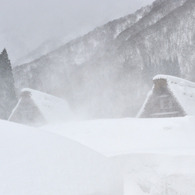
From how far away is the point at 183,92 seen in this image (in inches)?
605

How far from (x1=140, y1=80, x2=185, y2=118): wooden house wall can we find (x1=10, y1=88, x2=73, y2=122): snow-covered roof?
8.15 meters

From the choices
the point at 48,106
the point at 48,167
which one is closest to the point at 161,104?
the point at 48,106

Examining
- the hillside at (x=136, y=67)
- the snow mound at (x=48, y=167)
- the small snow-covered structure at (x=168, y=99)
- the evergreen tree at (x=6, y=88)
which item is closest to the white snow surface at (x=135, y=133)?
the small snow-covered structure at (x=168, y=99)

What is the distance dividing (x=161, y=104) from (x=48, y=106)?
10.0 metres

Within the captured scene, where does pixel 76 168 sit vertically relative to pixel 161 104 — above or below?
below

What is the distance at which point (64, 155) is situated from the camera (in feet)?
9.66

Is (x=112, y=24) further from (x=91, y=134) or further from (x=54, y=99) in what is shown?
(x=91, y=134)

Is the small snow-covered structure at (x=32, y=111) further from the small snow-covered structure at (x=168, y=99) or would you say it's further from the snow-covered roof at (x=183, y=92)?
the snow-covered roof at (x=183, y=92)

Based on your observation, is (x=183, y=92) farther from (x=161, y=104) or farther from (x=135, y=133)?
(x=135, y=133)

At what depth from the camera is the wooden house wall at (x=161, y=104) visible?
48.9 ft

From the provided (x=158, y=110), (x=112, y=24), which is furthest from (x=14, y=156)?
(x=112, y=24)

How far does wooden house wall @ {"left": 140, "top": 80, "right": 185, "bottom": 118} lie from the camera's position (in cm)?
1491

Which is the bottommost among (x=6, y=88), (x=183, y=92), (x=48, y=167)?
(x=48, y=167)

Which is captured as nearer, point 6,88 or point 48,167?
point 48,167
